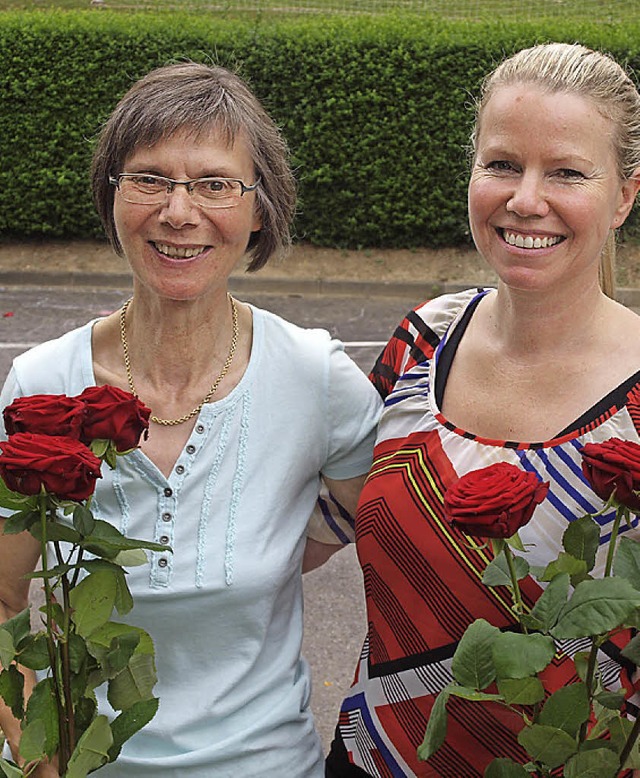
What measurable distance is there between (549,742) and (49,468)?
662mm

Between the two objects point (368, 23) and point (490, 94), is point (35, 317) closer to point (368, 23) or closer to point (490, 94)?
point (368, 23)

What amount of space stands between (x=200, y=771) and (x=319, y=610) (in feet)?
10.9

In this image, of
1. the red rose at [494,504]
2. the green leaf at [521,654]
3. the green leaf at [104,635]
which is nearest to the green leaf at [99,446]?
the green leaf at [104,635]

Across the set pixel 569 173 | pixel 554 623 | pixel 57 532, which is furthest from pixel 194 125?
pixel 554 623

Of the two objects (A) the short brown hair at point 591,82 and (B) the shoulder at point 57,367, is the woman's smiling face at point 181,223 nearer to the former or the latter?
(B) the shoulder at point 57,367

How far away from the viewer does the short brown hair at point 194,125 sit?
2148mm

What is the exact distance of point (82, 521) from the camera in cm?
144

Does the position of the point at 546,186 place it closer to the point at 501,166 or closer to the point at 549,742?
the point at 501,166

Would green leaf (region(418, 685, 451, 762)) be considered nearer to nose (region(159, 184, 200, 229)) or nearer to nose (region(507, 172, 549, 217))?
nose (region(507, 172, 549, 217))

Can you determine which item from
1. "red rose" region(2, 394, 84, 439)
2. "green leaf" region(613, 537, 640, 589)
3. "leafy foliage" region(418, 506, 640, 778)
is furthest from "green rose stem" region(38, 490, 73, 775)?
"green leaf" region(613, 537, 640, 589)

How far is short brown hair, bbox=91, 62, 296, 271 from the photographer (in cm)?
215

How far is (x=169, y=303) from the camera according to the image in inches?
87.7

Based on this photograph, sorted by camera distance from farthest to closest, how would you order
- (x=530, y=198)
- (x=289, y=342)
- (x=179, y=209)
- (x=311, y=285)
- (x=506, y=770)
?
(x=311, y=285) < (x=289, y=342) < (x=179, y=209) < (x=530, y=198) < (x=506, y=770)

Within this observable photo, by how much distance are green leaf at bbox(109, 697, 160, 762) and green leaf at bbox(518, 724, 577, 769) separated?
1.54ft
